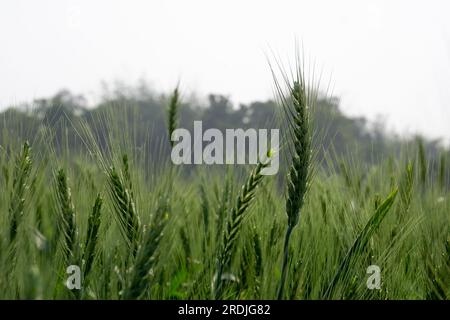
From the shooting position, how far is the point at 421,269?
160cm

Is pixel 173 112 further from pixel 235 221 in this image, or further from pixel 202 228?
pixel 235 221

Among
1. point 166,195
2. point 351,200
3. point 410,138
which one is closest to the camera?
point 166,195

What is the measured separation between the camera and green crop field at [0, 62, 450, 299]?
4.11 ft

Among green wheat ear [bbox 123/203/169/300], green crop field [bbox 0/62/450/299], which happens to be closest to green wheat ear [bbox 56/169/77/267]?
green crop field [bbox 0/62/450/299]

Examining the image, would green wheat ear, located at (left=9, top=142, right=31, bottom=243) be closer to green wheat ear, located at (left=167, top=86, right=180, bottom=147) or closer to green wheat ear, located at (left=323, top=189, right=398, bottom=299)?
green wheat ear, located at (left=167, top=86, right=180, bottom=147)

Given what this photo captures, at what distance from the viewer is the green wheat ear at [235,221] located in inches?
53.8

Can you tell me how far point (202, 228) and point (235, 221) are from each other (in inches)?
17.9

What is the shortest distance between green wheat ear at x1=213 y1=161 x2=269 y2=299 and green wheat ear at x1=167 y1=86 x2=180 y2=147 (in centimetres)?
52
